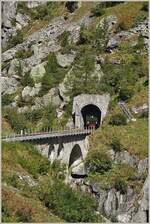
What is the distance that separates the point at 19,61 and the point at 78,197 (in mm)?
49392

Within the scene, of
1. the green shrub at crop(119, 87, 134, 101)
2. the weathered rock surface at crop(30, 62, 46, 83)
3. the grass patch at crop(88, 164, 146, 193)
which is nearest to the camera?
the grass patch at crop(88, 164, 146, 193)

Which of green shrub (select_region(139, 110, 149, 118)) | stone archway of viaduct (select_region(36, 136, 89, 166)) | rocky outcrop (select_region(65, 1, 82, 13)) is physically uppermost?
rocky outcrop (select_region(65, 1, 82, 13))

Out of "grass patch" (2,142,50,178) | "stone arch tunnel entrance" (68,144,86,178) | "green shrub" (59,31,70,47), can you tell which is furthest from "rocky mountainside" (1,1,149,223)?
"stone arch tunnel entrance" (68,144,86,178)

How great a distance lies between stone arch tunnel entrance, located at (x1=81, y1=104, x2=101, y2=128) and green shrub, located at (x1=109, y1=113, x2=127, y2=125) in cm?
749

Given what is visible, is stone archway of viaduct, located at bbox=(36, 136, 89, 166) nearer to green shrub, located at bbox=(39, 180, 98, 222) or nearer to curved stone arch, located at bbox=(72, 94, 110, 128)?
green shrub, located at bbox=(39, 180, 98, 222)

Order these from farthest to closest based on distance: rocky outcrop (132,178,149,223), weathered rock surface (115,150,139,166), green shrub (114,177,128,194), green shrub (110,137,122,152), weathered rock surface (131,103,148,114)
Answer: weathered rock surface (131,103,148,114) < green shrub (110,137,122,152) < weathered rock surface (115,150,139,166) < green shrub (114,177,128,194) < rocky outcrop (132,178,149,223)

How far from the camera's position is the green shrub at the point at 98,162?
75.3 m

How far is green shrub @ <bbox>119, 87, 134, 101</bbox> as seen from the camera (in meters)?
91.2

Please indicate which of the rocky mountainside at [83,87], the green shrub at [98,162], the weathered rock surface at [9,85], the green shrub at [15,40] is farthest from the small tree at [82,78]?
the green shrub at [15,40]

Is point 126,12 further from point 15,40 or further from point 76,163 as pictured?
point 76,163

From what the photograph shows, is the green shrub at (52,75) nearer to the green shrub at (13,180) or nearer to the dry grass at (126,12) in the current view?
the dry grass at (126,12)

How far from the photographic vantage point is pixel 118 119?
276 ft

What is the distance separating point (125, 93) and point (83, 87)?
7.54 meters

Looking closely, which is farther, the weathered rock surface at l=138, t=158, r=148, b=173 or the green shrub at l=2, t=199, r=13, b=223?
the weathered rock surface at l=138, t=158, r=148, b=173
